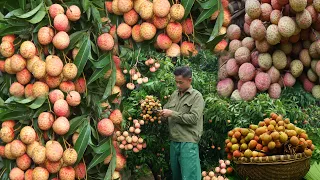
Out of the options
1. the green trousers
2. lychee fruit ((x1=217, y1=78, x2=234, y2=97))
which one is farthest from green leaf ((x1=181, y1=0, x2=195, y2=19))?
lychee fruit ((x1=217, y1=78, x2=234, y2=97))

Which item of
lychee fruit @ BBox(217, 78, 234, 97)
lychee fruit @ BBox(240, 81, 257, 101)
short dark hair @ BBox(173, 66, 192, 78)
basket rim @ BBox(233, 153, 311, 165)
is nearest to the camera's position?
basket rim @ BBox(233, 153, 311, 165)

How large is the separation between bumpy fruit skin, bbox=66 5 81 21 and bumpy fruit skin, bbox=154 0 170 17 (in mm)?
261

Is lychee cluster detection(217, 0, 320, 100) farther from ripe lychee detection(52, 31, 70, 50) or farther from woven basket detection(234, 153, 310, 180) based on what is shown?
ripe lychee detection(52, 31, 70, 50)

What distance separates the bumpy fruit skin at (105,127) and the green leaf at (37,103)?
21 cm

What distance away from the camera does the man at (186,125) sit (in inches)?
136

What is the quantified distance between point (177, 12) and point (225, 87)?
3003mm

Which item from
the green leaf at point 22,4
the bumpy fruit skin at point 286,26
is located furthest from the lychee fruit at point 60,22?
the bumpy fruit skin at point 286,26

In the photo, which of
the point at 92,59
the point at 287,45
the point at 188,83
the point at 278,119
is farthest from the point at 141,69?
the point at 287,45

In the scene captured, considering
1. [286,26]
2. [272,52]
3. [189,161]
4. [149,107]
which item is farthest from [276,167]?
[272,52]

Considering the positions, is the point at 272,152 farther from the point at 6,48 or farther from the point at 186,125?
the point at 6,48

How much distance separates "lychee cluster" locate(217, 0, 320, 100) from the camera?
4137mm

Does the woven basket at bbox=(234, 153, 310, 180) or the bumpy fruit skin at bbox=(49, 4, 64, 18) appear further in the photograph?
the woven basket at bbox=(234, 153, 310, 180)

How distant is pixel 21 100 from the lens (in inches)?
63.9

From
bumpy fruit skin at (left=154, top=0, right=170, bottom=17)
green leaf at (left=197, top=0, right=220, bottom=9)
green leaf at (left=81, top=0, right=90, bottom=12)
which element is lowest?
green leaf at (left=81, top=0, right=90, bottom=12)
